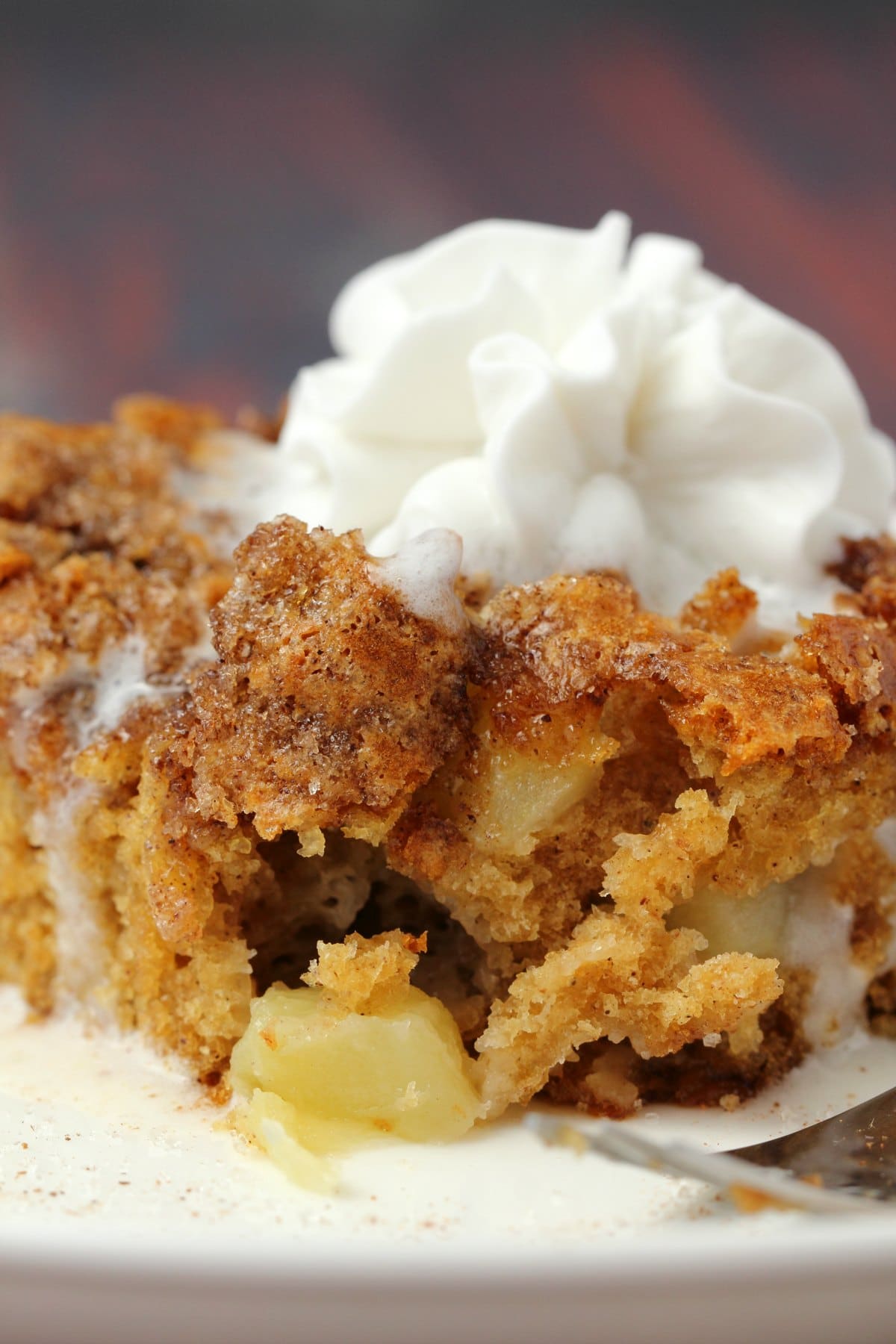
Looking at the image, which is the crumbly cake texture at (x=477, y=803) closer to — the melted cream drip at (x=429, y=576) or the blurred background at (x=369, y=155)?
the melted cream drip at (x=429, y=576)

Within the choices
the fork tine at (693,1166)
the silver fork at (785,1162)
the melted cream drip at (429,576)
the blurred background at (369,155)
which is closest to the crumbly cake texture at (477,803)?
the melted cream drip at (429,576)

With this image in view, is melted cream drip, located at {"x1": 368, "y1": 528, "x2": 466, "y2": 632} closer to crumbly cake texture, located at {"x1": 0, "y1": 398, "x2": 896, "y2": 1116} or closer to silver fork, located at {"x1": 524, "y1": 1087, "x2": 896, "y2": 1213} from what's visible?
crumbly cake texture, located at {"x1": 0, "y1": 398, "x2": 896, "y2": 1116}

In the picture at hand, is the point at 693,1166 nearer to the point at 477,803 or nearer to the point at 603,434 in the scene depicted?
the point at 477,803

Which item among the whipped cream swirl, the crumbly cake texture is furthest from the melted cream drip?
the whipped cream swirl

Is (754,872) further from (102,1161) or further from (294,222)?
(294,222)

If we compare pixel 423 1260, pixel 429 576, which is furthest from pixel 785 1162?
pixel 429 576

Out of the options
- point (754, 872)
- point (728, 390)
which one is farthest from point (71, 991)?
point (728, 390)
